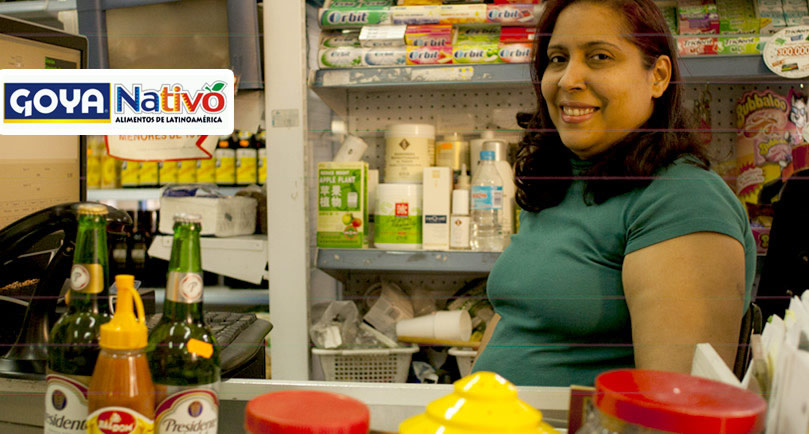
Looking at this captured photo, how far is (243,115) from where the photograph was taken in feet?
4.40

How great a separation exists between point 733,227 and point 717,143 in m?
1.18

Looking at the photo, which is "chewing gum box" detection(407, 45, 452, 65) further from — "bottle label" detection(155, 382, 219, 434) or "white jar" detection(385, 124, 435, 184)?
"bottle label" detection(155, 382, 219, 434)

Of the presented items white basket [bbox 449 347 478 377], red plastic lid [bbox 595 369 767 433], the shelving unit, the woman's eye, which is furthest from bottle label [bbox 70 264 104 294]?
white basket [bbox 449 347 478 377]

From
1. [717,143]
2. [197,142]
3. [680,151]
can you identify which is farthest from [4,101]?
[717,143]

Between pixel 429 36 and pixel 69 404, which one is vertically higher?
pixel 429 36

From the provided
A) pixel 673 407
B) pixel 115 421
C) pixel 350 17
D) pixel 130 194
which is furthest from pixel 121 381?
pixel 350 17

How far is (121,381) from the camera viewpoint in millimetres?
538

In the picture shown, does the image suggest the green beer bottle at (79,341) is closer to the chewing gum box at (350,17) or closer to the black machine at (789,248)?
the black machine at (789,248)

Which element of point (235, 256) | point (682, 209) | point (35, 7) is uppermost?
point (35, 7)

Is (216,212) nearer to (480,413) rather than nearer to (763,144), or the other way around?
(480,413)

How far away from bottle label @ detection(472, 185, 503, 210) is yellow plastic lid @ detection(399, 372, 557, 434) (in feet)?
4.01

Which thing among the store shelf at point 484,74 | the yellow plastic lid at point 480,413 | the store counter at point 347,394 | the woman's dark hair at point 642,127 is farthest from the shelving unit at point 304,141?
the yellow plastic lid at point 480,413

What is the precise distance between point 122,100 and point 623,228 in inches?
24.6

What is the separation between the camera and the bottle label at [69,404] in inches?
22.7
